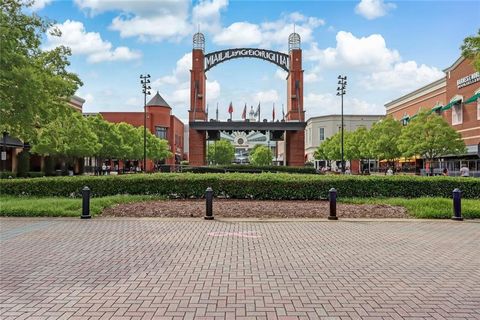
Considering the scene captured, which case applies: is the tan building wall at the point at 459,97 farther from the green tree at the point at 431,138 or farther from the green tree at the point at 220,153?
the green tree at the point at 220,153

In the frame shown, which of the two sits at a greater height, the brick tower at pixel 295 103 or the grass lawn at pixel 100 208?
the brick tower at pixel 295 103

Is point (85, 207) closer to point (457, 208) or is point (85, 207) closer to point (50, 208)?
point (50, 208)

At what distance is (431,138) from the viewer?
43625 mm

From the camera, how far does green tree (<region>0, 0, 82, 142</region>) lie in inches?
619

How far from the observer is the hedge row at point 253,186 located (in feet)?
57.0

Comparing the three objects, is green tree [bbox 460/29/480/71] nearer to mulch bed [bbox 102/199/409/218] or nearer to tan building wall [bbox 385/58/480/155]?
mulch bed [bbox 102/199/409/218]

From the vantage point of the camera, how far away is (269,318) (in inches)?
197

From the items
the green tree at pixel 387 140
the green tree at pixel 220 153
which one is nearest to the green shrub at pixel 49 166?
the green tree at pixel 387 140

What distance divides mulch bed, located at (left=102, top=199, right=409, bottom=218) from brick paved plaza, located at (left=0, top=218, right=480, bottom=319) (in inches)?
88.9

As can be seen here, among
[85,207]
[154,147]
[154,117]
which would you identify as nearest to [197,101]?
[154,147]

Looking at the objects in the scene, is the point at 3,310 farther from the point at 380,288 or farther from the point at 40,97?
the point at 40,97

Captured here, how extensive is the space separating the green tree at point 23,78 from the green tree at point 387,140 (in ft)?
136

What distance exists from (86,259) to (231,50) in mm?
43467

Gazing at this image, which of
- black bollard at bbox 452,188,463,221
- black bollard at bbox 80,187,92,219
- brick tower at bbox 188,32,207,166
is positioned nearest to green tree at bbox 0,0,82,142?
black bollard at bbox 80,187,92,219
